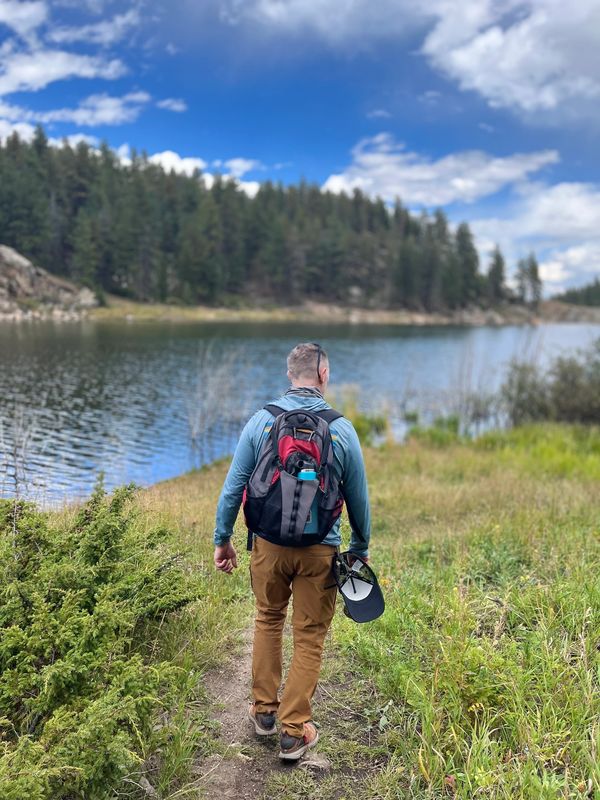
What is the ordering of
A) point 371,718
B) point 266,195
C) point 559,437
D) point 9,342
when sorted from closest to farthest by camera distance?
point 371,718 < point 559,437 < point 9,342 < point 266,195

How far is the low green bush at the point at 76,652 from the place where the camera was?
2422 mm

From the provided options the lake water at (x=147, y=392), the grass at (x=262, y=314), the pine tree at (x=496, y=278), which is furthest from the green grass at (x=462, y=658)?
the pine tree at (x=496, y=278)

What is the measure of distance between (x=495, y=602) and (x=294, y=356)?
110 inches

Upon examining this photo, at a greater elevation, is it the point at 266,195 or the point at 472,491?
the point at 266,195

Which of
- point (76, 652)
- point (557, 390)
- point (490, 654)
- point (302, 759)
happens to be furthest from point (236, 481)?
point (557, 390)

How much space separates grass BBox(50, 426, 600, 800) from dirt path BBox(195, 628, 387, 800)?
0.04ft

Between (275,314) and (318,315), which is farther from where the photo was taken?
(318,315)

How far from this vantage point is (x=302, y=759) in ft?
10.8

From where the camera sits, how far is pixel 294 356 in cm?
331

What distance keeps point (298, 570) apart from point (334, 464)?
0.66 metres

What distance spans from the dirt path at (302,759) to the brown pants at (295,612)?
227mm

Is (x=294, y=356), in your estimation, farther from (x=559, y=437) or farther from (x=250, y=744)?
(x=559, y=437)

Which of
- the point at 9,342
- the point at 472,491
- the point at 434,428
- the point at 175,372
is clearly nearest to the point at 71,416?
the point at 175,372

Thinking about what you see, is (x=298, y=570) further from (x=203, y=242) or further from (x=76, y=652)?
(x=203, y=242)
